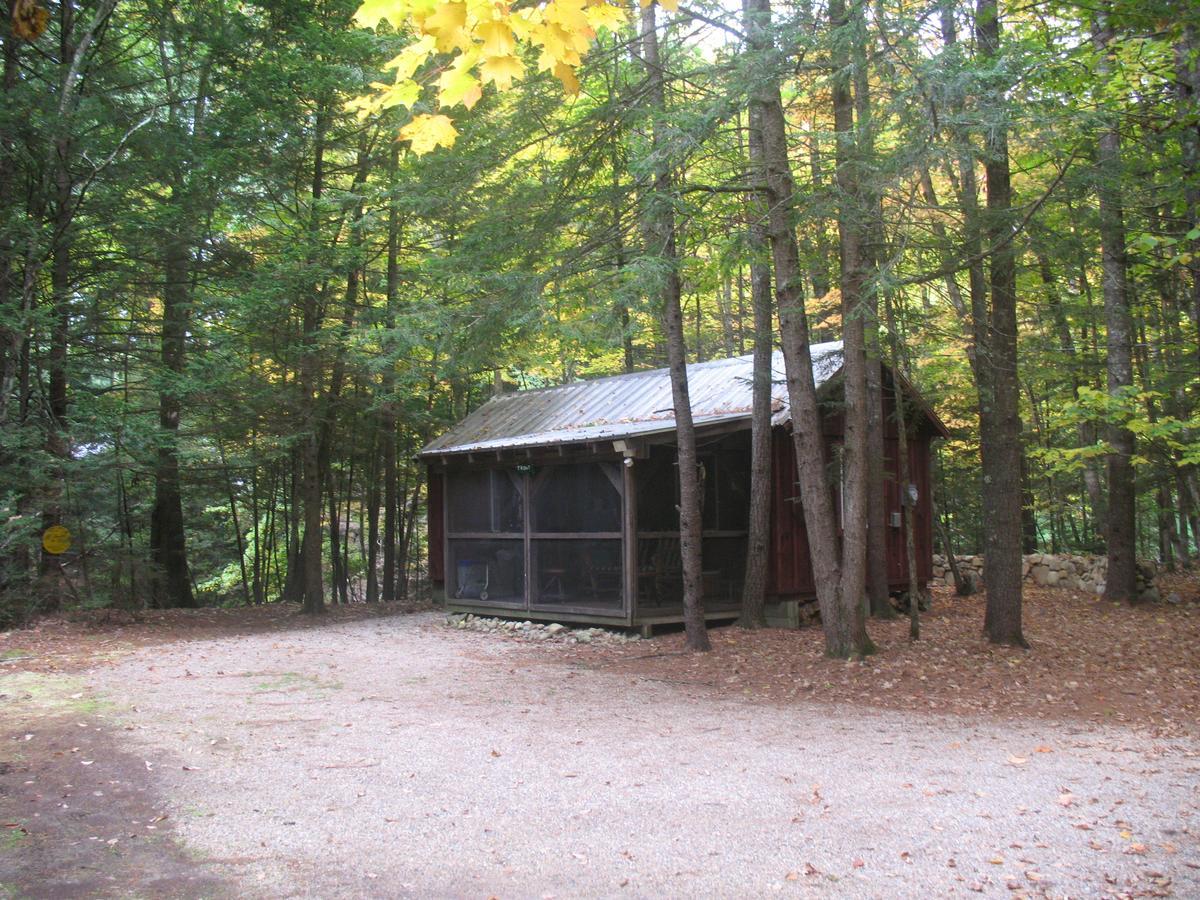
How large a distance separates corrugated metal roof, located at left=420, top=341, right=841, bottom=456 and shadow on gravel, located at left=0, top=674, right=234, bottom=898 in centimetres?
689

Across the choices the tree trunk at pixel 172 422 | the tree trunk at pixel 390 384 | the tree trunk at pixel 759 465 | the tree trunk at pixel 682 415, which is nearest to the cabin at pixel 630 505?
the tree trunk at pixel 759 465

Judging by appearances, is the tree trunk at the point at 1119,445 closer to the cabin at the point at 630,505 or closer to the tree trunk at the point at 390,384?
the cabin at the point at 630,505

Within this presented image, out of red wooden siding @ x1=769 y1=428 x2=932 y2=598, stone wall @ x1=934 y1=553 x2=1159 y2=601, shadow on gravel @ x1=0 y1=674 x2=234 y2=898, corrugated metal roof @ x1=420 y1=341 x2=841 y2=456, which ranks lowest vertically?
stone wall @ x1=934 y1=553 x2=1159 y2=601

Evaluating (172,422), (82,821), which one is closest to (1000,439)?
(82,821)

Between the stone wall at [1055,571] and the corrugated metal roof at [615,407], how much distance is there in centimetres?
575

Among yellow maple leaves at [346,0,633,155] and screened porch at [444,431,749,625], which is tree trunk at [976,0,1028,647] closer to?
screened porch at [444,431,749,625]

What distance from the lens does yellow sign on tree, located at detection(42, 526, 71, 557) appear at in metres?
12.4

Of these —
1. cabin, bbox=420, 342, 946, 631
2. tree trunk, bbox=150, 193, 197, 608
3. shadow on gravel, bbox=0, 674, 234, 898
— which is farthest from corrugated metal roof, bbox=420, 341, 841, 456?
shadow on gravel, bbox=0, 674, 234, 898

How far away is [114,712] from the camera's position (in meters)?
7.03

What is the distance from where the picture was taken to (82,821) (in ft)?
14.5

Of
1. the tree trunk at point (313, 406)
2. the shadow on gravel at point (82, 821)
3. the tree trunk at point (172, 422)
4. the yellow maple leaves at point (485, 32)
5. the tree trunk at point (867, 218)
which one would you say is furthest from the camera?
the tree trunk at point (313, 406)

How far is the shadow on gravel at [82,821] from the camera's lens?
11.9 ft

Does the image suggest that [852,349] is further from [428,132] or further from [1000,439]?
[428,132]

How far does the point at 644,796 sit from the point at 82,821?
2.83m
